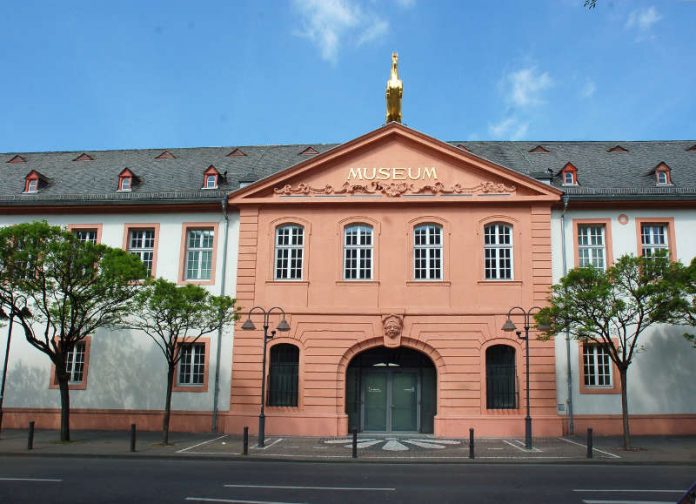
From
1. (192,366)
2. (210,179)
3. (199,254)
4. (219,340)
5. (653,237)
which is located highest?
(210,179)

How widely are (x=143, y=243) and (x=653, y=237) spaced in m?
20.1

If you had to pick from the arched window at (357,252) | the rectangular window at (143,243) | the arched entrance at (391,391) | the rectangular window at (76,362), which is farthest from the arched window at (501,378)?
the rectangular window at (76,362)

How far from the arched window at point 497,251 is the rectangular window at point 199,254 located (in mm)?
10764

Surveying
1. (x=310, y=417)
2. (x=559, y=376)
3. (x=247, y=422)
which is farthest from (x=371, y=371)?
(x=559, y=376)

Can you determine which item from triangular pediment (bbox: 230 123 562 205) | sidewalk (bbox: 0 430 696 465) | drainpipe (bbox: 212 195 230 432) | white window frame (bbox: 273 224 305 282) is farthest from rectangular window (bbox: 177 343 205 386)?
triangular pediment (bbox: 230 123 562 205)

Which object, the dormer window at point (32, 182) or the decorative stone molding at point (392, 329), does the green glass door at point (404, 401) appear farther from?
the dormer window at point (32, 182)

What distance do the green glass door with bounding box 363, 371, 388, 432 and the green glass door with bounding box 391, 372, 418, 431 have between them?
0.34m

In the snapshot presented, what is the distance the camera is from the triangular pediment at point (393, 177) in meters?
24.7

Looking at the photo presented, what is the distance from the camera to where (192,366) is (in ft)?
80.5

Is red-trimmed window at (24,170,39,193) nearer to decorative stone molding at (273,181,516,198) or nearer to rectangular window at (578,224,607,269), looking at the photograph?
decorative stone molding at (273,181,516,198)

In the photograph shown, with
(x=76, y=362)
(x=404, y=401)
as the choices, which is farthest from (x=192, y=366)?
(x=404, y=401)

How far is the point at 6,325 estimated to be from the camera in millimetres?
24969

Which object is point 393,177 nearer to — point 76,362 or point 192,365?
point 192,365

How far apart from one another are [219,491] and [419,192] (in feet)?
50.6
